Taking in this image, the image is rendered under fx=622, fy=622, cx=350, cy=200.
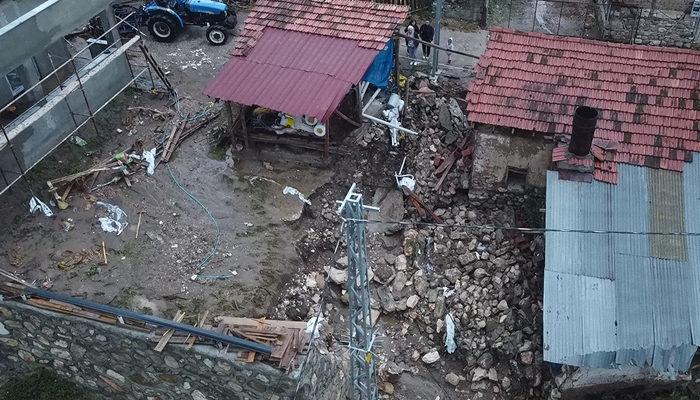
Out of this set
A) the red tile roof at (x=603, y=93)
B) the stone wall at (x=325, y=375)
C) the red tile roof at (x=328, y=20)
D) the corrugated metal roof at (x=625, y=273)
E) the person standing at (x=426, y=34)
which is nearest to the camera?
the stone wall at (x=325, y=375)

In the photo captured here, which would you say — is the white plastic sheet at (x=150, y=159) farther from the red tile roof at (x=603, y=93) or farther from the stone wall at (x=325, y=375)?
the red tile roof at (x=603, y=93)

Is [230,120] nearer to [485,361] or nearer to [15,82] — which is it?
[15,82]

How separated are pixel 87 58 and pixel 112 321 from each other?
1014 cm

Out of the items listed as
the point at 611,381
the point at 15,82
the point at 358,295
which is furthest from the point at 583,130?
the point at 15,82

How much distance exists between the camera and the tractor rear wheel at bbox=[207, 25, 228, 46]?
21078 mm

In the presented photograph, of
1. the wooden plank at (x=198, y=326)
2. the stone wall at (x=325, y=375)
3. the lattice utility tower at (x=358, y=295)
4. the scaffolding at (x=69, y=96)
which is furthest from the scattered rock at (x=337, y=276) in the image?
the scaffolding at (x=69, y=96)

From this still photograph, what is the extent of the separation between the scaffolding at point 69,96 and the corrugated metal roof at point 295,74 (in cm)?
336

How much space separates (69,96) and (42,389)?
7.29m

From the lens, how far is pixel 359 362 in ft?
34.0

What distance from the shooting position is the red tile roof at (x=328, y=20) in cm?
1666

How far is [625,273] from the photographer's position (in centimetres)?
1244

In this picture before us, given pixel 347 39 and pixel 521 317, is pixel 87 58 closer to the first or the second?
pixel 347 39

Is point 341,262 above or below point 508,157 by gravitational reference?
below

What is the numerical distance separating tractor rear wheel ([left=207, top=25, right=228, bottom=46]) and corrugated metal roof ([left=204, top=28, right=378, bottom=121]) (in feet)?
15.4
